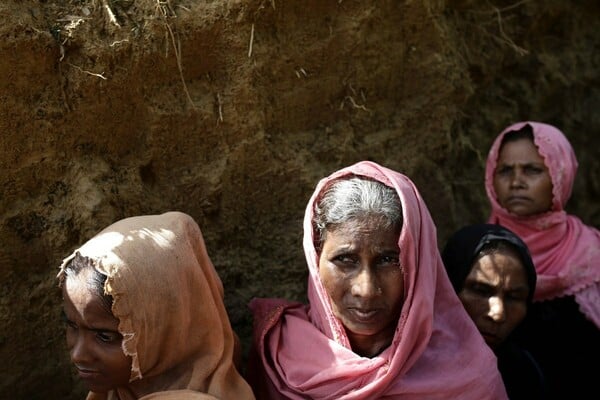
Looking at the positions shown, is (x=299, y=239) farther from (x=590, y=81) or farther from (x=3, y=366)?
(x=590, y=81)

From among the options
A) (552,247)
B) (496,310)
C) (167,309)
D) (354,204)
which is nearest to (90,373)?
(167,309)

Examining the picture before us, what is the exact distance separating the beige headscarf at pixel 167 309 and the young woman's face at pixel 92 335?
7 cm

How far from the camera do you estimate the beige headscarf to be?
10.4ft

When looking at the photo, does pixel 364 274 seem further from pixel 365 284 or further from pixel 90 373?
pixel 90 373

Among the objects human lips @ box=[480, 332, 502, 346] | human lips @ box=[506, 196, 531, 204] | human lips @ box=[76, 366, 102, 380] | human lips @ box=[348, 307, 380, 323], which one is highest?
human lips @ box=[506, 196, 531, 204]

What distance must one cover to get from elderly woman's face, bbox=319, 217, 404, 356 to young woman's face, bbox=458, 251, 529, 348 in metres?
0.59

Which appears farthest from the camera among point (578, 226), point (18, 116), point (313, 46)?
point (578, 226)

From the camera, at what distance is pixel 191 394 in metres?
3.27

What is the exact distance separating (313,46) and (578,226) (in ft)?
6.53

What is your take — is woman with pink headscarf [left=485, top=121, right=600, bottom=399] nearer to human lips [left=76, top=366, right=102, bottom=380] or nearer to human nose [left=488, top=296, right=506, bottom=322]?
human nose [left=488, top=296, right=506, bottom=322]

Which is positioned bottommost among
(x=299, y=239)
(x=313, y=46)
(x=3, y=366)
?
(x=3, y=366)

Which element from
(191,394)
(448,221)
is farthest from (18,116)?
(448,221)

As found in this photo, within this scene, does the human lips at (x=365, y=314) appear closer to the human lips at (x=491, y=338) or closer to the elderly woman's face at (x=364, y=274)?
the elderly woman's face at (x=364, y=274)

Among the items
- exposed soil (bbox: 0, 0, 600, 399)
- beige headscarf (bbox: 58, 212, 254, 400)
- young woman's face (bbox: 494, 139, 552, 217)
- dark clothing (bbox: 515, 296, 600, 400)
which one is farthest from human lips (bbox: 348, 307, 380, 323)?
young woman's face (bbox: 494, 139, 552, 217)
